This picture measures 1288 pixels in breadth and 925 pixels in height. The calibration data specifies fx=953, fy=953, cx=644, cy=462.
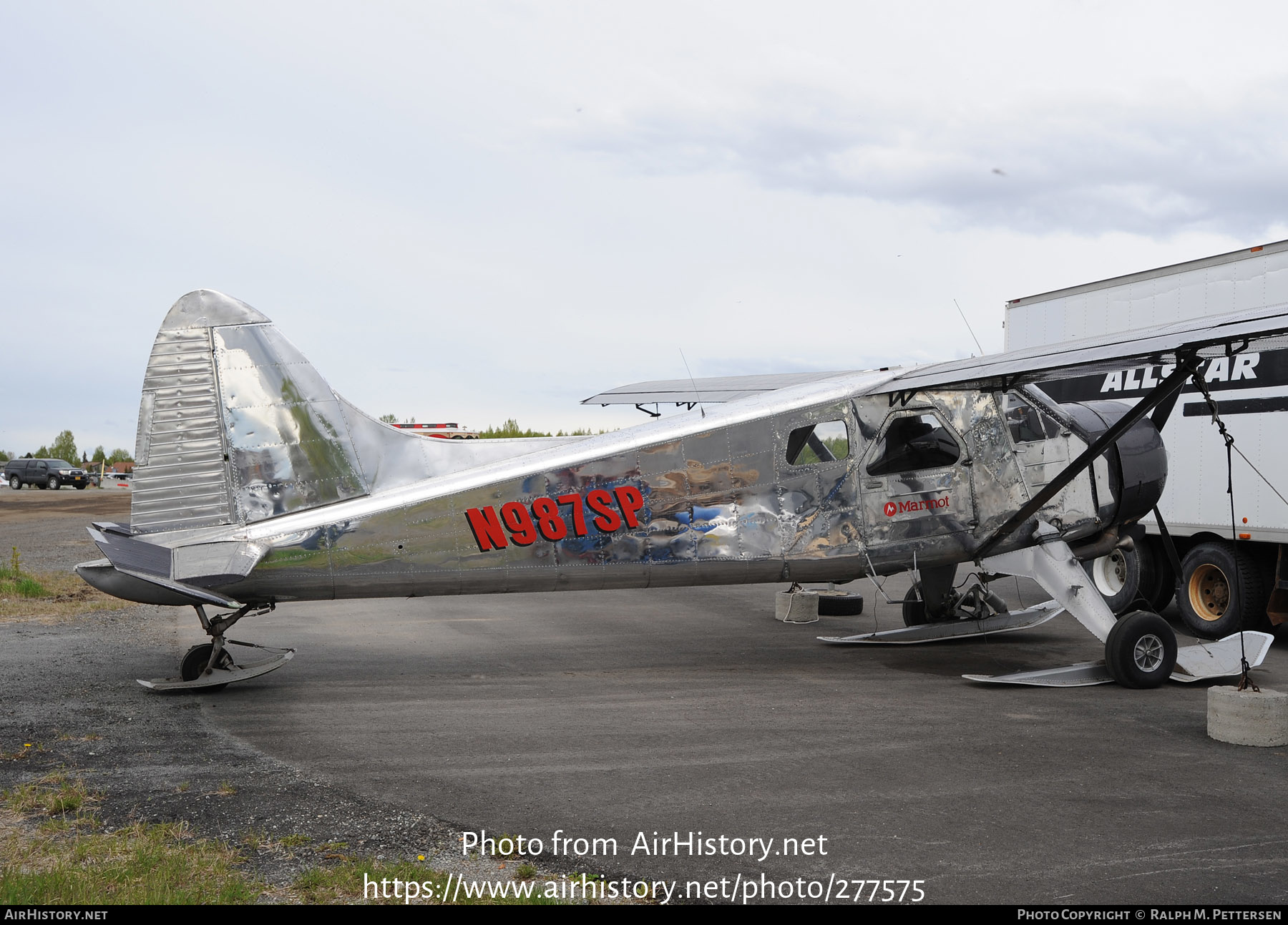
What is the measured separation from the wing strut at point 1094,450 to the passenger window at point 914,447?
32.3 inches

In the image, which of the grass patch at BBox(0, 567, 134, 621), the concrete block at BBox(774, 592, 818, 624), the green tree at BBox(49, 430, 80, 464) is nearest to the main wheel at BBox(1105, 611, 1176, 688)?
the concrete block at BBox(774, 592, 818, 624)

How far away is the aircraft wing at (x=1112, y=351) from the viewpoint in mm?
7039

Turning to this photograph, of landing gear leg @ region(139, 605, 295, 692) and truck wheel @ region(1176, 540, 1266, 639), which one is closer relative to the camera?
landing gear leg @ region(139, 605, 295, 692)

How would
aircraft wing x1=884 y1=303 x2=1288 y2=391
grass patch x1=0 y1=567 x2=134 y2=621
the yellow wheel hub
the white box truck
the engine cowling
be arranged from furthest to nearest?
grass patch x1=0 y1=567 x2=134 y2=621 < the yellow wheel hub < the white box truck < the engine cowling < aircraft wing x1=884 y1=303 x2=1288 y2=391

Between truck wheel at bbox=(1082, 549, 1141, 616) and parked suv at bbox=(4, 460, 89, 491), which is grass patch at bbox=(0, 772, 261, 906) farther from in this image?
parked suv at bbox=(4, 460, 89, 491)

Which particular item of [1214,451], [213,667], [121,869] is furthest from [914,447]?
[121,869]

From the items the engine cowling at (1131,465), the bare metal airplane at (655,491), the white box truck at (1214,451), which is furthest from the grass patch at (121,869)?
the white box truck at (1214,451)

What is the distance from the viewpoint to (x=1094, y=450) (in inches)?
333

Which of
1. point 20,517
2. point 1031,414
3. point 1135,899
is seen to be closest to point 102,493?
point 20,517

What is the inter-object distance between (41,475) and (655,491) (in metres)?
53.4

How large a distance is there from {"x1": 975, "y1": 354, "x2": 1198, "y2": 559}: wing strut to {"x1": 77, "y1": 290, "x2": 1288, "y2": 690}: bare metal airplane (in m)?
0.02

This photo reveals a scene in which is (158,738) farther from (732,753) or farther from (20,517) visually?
(20,517)

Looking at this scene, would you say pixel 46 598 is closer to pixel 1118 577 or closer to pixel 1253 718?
pixel 1253 718

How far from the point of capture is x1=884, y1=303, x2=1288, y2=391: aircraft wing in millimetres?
7039
